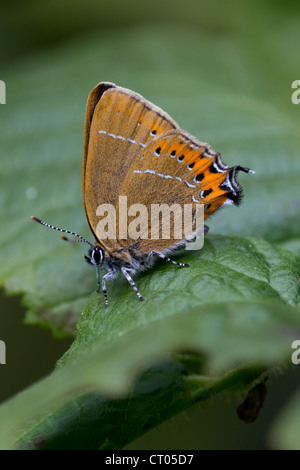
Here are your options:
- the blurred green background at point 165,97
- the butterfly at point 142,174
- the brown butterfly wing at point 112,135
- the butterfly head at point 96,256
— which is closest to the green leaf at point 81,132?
the blurred green background at point 165,97

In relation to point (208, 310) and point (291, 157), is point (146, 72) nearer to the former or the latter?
point (291, 157)

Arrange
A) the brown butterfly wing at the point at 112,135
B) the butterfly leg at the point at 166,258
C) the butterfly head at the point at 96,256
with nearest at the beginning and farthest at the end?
1. the butterfly leg at the point at 166,258
2. the brown butterfly wing at the point at 112,135
3. the butterfly head at the point at 96,256

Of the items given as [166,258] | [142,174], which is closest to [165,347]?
[166,258]

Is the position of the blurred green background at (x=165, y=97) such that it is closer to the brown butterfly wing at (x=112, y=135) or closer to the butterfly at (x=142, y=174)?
the butterfly at (x=142, y=174)

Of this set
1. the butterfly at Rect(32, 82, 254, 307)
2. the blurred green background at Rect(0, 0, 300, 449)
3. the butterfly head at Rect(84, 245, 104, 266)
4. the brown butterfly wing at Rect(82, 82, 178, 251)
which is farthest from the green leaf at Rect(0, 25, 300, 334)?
the brown butterfly wing at Rect(82, 82, 178, 251)

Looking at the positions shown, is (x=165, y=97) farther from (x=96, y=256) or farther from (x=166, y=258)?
(x=166, y=258)

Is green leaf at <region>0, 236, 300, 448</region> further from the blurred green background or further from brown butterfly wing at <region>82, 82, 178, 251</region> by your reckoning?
the blurred green background
